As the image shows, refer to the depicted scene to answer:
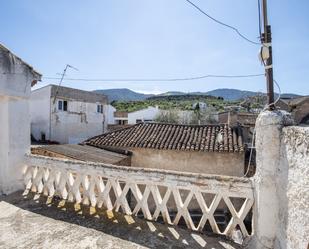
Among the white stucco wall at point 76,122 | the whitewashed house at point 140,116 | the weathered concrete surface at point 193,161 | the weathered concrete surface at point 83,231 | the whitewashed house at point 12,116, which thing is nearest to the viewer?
the weathered concrete surface at point 83,231

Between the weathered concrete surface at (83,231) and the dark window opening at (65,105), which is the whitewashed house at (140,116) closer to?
the dark window opening at (65,105)

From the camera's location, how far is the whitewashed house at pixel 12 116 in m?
5.71

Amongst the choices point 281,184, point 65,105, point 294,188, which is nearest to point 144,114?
point 65,105

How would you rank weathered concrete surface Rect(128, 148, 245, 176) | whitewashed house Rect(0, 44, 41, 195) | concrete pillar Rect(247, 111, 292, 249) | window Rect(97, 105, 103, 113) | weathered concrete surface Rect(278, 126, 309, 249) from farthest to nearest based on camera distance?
window Rect(97, 105, 103, 113) → weathered concrete surface Rect(128, 148, 245, 176) → whitewashed house Rect(0, 44, 41, 195) → concrete pillar Rect(247, 111, 292, 249) → weathered concrete surface Rect(278, 126, 309, 249)

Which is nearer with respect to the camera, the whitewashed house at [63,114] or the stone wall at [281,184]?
the stone wall at [281,184]

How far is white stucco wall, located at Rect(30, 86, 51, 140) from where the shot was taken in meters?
27.3

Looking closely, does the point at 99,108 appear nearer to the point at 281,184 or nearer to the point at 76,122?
the point at 76,122

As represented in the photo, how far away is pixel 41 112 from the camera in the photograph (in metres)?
28.0

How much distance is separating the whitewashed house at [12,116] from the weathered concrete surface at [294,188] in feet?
18.2

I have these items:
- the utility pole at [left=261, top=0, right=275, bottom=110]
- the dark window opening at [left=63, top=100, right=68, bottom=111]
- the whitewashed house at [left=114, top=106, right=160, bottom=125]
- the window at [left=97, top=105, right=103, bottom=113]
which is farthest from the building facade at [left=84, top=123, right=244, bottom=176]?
the whitewashed house at [left=114, top=106, right=160, bottom=125]

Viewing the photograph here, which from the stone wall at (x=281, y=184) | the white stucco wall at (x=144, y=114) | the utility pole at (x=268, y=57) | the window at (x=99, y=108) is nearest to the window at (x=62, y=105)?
the window at (x=99, y=108)

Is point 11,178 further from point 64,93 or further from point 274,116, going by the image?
point 64,93

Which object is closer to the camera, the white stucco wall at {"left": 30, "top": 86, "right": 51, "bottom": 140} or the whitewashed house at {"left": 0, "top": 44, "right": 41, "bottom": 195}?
the whitewashed house at {"left": 0, "top": 44, "right": 41, "bottom": 195}

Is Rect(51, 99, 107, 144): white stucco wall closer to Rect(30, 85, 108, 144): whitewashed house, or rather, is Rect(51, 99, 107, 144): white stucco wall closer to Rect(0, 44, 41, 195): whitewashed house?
Rect(30, 85, 108, 144): whitewashed house
